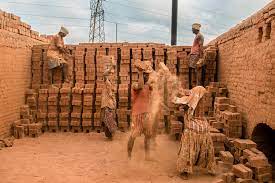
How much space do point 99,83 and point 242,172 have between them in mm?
7207

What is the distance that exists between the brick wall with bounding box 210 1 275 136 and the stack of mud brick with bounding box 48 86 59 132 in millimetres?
5786

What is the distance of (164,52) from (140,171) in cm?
593

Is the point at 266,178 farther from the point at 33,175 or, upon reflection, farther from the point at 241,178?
the point at 33,175

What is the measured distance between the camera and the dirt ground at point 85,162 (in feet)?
22.4

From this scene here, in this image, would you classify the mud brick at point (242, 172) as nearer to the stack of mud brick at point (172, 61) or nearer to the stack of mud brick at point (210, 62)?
the stack of mud brick at point (210, 62)

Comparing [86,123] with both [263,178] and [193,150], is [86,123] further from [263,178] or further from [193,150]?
[263,178]

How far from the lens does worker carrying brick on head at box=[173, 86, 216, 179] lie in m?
6.68

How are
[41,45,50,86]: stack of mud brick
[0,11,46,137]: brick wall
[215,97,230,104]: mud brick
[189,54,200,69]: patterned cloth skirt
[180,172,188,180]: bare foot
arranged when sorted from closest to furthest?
1. [180,172,188,180]: bare foot
2. [215,97,230,104]: mud brick
3. [0,11,46,137]: brick wall
4. [189,54,200,69]: patterned cloth skirt
5. [41,45,50,86]: stack of mud brick

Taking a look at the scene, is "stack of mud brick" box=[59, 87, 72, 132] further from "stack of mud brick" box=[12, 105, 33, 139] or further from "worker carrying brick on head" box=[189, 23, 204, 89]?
"worker carrying brick on head" box=[189, 23, 204, 89]

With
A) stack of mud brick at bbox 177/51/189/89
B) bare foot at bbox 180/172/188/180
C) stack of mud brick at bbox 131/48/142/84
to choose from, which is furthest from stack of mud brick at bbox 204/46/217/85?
bare foot at bbox 180/172/188/180

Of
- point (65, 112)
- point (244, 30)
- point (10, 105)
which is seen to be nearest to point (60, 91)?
point (65, 112)

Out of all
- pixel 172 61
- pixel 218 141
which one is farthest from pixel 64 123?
pixel 218 141

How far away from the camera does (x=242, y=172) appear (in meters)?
5.93

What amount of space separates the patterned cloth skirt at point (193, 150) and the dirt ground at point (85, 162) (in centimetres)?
31
